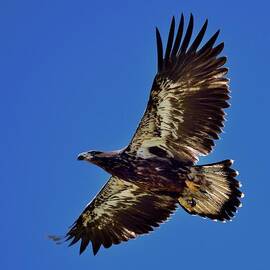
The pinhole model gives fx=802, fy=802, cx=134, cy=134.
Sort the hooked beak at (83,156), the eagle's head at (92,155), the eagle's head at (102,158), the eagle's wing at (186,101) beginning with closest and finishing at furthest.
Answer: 1. the eagle's wing at (186,101)
2. the eagle's head at (102,158)
3. the eagle's head at (92,155)
4. the hooked beak at (83,156)

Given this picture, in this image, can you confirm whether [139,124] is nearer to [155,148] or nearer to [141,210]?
[155,148]

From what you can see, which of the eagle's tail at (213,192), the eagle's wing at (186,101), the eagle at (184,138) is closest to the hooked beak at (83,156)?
the eagle at (184,138)

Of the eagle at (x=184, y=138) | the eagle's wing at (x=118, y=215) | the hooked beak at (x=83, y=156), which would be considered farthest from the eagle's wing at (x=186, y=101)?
the eagle's wing at (x=118, y=215)

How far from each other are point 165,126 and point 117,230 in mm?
2626

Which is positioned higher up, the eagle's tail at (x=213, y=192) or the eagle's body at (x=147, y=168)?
the eagle's tail at (x=213, y=192)

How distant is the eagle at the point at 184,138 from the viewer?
13445 mm

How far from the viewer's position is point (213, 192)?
46.1ft

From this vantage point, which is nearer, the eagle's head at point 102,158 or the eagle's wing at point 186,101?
the eagle's wing at point 186,101

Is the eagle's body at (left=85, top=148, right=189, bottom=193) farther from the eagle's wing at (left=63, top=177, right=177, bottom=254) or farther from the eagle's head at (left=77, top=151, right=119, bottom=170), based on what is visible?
the eagle's wing at (left=63, top=177, right=177, bottom=254)

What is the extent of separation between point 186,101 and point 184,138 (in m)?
0.68

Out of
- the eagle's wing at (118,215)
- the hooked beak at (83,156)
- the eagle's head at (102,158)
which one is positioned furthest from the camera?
the eagle's wing at (118,215)

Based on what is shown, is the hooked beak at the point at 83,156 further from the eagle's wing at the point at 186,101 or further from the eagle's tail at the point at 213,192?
the eagle's tail at the point at 213,192

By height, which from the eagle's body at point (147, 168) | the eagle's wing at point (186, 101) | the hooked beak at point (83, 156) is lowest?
the hooked beak at point (83, 156)

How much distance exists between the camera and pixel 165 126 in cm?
1398
